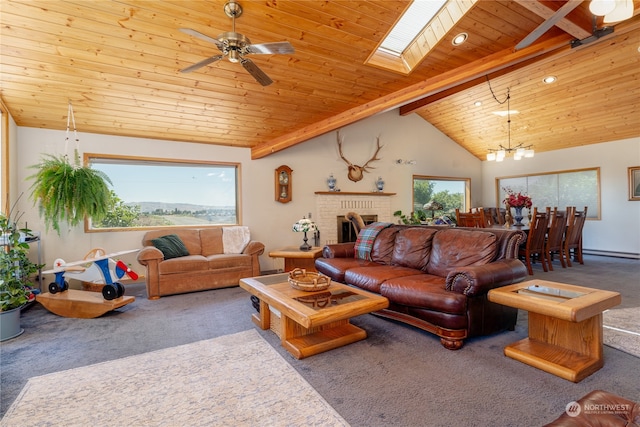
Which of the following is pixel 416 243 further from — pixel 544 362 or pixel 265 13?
pixel 265 13

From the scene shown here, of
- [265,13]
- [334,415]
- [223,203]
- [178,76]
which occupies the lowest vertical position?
[334,415]

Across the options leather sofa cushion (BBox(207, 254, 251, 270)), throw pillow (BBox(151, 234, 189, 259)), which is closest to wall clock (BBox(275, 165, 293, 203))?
leather sofa cushion (BBox(207, 254, 251, 270))

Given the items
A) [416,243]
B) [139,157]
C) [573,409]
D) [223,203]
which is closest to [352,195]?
[223,203]

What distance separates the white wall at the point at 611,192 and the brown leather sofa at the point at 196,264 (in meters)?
7.11

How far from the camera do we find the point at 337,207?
6703mm

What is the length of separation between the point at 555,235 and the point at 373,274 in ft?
13.6

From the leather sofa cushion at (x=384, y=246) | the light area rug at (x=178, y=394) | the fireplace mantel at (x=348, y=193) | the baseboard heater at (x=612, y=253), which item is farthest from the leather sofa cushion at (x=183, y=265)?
the baseboard heater at (x=612, y=253)

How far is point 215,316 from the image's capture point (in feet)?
11.3

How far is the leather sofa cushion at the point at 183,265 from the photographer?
425 cm

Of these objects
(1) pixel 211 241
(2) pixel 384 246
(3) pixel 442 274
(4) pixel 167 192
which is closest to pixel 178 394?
(3) pixel 442 274

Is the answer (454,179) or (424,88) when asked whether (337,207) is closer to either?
(424,88)

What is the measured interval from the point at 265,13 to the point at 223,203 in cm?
347

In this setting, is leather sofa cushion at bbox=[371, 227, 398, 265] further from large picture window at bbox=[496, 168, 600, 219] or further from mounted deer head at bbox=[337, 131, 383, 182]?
large picture window at bbox=[496, 168, 600, 219]

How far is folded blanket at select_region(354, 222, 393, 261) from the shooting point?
4.12 meters
